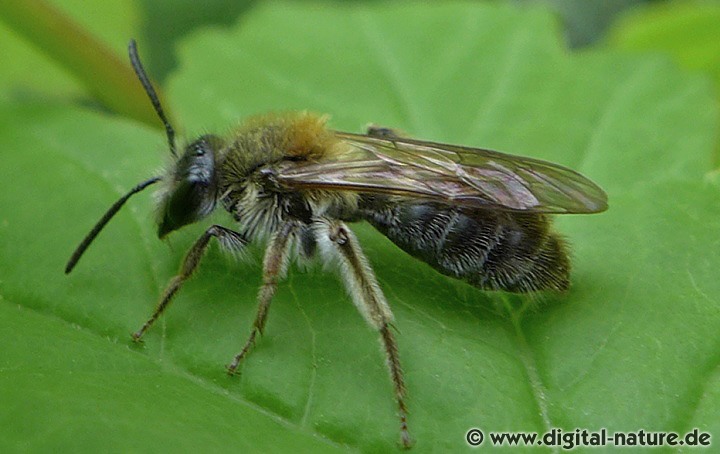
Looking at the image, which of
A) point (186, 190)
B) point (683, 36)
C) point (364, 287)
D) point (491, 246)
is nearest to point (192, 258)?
point (186, 190)

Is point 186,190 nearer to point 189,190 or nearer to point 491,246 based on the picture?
point 189,190

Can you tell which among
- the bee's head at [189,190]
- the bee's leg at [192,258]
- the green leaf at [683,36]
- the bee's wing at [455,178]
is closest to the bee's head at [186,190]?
the bee's head at [189,190]

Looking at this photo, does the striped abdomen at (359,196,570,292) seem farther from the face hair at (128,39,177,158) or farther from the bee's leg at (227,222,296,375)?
the face hair at (128,39,177,158)

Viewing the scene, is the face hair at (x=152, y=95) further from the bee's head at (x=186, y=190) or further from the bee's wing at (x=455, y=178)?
the bee's wing at (x=455, y=178)

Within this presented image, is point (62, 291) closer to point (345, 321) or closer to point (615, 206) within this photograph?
point (345, 321)

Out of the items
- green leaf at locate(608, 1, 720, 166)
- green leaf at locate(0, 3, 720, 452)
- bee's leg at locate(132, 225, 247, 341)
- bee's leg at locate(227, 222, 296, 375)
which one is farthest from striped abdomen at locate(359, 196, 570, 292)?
green leaf at locate(608, 1, 720, 166)

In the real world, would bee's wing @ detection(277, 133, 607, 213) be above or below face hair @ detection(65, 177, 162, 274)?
above
